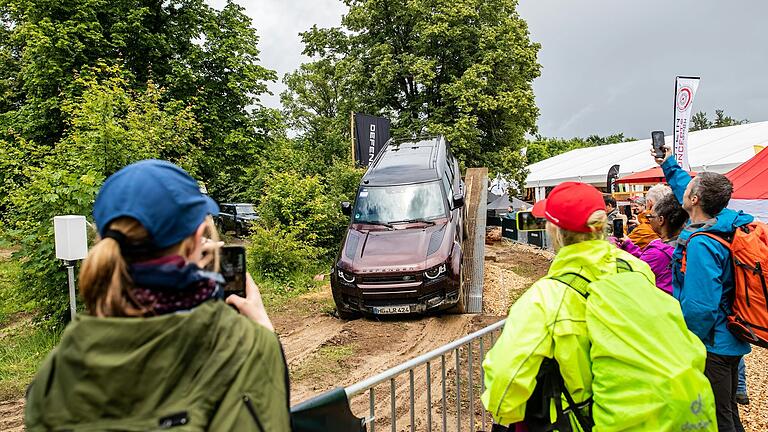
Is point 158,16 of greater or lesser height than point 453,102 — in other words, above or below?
above

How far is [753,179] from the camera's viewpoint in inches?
305

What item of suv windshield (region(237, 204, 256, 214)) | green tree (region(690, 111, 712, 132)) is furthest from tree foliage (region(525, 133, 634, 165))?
suv windshield (region(237, 204, 256, 214))

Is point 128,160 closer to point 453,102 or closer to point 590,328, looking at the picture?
point 590,328

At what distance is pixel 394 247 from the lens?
8.38 meters

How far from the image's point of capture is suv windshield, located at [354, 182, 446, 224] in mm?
9250

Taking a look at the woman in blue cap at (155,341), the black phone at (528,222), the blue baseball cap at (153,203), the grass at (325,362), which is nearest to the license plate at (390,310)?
the grass at (325,362)

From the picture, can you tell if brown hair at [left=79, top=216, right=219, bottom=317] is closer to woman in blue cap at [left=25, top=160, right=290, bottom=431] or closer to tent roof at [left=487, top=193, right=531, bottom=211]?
woman in blue cap at [left=25, top=160, right=290, bottom=431]

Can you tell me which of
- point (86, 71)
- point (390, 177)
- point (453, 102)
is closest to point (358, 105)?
point (453, 102)

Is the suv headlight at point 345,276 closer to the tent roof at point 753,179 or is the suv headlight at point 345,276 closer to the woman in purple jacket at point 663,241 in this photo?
the woman in purple jacket at point 663,241

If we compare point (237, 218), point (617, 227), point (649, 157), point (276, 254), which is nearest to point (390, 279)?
point (617, 227)

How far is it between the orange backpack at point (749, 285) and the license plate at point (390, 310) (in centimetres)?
525

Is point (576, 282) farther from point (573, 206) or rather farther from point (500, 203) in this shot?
point (500, 203)

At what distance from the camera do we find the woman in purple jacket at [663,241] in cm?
359

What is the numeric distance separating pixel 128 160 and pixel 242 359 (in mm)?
8871
